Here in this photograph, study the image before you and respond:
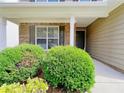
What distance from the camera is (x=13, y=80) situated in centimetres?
691

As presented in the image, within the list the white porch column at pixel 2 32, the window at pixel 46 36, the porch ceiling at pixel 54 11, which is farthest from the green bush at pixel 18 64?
the window at pixel 46 36

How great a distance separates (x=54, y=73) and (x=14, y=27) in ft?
32.8

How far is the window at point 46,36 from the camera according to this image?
56.2 ft

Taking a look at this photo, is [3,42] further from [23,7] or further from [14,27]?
[14,27]

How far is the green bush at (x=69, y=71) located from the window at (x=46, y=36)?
1042cm

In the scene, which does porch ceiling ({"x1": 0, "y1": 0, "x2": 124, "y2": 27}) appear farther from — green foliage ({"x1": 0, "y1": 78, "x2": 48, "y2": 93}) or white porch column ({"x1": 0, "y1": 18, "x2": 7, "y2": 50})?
green foliage ({"x1": 0, "y1": 78, "x2": 48, "y2": 93})

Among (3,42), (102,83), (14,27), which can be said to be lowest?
(102,83)

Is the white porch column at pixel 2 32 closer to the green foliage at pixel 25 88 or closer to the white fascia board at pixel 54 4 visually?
the white fascia board at pixel 54 4

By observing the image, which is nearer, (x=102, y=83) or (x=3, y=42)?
(x=102, y=83)

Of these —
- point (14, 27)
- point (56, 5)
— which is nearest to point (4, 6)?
point (56, 5)

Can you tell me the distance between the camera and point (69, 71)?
6527 mm

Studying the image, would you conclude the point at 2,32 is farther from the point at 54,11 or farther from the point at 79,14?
the point at 79,14

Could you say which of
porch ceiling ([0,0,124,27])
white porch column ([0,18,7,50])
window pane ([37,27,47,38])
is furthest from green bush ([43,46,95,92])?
window pane ([37,27,47,38])

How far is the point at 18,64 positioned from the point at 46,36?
405 inches
